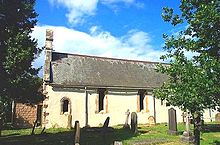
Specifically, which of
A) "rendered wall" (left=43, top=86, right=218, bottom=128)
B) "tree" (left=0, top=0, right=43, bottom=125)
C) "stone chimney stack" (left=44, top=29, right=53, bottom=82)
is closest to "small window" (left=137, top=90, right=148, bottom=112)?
"rendered wall" (left=43, top=86, right=218, bottom=128)

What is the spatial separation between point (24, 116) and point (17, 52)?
16.3m

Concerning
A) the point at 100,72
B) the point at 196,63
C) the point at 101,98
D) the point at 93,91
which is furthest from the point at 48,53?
the point at 196,63

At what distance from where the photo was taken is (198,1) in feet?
35.1

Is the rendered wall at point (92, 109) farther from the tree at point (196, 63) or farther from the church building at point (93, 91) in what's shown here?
the tree at point (196, 63)

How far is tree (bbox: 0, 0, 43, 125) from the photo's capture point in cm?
1568

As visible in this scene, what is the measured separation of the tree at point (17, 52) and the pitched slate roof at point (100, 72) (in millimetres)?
11102

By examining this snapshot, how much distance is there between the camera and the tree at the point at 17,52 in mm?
15680

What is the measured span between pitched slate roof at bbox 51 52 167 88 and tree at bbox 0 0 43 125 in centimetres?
1110

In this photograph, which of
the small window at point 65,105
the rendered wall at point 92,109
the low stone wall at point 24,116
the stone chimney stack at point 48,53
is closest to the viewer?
the rendered wall at point 92,109

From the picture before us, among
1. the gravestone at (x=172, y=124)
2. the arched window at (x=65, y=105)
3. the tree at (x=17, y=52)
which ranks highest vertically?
the tree at (x=17, y=52)

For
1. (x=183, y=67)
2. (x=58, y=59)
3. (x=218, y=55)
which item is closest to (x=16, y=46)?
(x=183, y=67)

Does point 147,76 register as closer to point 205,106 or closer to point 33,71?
point 33,71

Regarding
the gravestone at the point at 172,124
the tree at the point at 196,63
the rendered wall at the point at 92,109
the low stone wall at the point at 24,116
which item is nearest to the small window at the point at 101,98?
the rendered wall at the point at 92,109

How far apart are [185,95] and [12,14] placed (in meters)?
11.7
